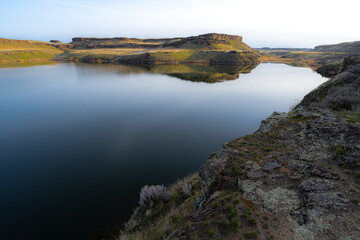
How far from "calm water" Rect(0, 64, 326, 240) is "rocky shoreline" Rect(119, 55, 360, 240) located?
137 inches

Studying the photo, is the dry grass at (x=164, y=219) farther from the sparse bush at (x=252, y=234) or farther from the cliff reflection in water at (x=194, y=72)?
the cliff reflection in water at (x=194, y=72)

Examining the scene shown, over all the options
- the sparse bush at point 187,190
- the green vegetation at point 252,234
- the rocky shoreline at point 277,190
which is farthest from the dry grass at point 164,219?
the green vegetation at point 252,234

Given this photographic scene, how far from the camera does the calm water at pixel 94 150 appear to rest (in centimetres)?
1304

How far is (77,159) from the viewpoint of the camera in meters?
19.0

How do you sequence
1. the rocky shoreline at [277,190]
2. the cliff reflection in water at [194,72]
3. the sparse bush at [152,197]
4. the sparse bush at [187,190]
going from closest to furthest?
1. the rocky shoreline at [277,190]
2. the sparse bush at [187,190]
3. the sparse bush at [152,197]
4. the cliff reflection in water at [194,72]

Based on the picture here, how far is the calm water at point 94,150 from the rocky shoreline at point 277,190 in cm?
349

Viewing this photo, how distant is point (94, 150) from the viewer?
20797 millimetres

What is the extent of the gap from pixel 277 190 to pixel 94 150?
1903cm

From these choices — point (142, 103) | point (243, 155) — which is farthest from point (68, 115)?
point (243, 155)

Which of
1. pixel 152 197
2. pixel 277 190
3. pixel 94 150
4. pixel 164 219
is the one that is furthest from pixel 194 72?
pixel 277 190

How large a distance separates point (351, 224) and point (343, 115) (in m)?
10.7

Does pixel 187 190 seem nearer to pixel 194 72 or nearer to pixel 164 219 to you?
pixel 164 219

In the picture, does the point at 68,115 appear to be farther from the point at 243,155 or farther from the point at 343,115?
the point at 343,115

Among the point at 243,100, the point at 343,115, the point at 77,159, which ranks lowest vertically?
the point at 77,159
